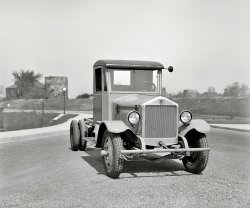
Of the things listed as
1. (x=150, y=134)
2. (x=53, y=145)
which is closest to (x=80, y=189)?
(x=150, y=134)

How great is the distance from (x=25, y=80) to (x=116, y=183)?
8493 centimetres

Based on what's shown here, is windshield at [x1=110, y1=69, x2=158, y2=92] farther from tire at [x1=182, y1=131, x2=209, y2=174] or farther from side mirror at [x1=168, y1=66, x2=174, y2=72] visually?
tire at [x1=182, y1=131, x2=209, y2=174]

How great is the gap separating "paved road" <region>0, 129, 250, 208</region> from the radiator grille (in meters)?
0.82

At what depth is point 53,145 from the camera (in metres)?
11.9

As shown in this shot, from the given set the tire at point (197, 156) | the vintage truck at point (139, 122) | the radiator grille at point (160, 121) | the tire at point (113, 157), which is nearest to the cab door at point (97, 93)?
the vintage truck at point (139, 122)

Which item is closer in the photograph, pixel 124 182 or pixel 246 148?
pixel 124 182

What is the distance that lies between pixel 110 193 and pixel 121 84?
3.34 m

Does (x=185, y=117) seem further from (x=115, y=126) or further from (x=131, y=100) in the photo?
(x=115, y=126)

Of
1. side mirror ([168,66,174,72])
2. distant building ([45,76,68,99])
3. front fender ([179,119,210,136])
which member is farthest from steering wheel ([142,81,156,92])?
distant building ([45,76,68,99])

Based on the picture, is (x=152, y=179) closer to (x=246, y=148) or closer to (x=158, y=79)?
(x=158, y=79)

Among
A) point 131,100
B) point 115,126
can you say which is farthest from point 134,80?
point 115,126

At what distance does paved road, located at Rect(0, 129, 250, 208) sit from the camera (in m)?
5.03

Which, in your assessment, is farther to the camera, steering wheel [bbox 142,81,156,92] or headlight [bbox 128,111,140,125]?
steering wheel [bbox 142,81,156,92]

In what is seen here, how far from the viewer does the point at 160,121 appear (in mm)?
7004
